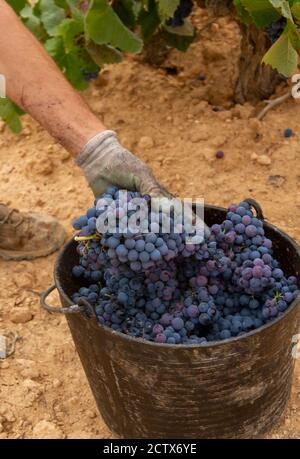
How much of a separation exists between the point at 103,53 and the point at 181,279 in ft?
5.56

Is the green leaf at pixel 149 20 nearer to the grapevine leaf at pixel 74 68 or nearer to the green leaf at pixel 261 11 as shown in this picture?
the grapevine leaf at pixel 74 68

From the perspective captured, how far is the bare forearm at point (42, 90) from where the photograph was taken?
219 cm

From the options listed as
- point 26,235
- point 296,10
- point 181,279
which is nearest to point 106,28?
point 296,10

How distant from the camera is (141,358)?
186cm

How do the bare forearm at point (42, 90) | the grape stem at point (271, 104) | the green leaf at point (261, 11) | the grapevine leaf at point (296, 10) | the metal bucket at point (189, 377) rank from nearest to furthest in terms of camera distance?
1. the metal bucket at point (189, 377)
2. the bare forearm at point (42, 90)
3. the grapevine leaf at point (296, 10)
4. the green leaf at point (261, 11)
5. the grape stem at point (271, 104)

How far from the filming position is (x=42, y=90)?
2.21 meters

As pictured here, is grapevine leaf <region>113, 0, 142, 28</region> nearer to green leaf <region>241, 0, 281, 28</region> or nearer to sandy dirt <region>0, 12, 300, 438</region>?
sandy dirt <region>0, 12, 300, 438</region>

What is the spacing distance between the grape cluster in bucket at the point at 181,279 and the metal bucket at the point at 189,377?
7 centimetres

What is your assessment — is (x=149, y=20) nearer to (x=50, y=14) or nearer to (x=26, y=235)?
(x=50, y=14)

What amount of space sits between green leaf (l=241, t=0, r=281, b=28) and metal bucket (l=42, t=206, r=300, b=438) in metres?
1.00

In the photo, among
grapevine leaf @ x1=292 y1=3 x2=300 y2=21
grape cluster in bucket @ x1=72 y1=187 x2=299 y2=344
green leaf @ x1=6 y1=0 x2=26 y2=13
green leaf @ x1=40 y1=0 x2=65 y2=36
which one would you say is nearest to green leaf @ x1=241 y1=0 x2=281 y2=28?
grapevine leaf @ x1=292 y1=3 x2=300 y2=21

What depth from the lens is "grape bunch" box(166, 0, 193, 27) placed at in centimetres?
358

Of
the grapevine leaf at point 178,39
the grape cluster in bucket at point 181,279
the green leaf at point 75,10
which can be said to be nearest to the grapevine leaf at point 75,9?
the green leaf at point 75,10
